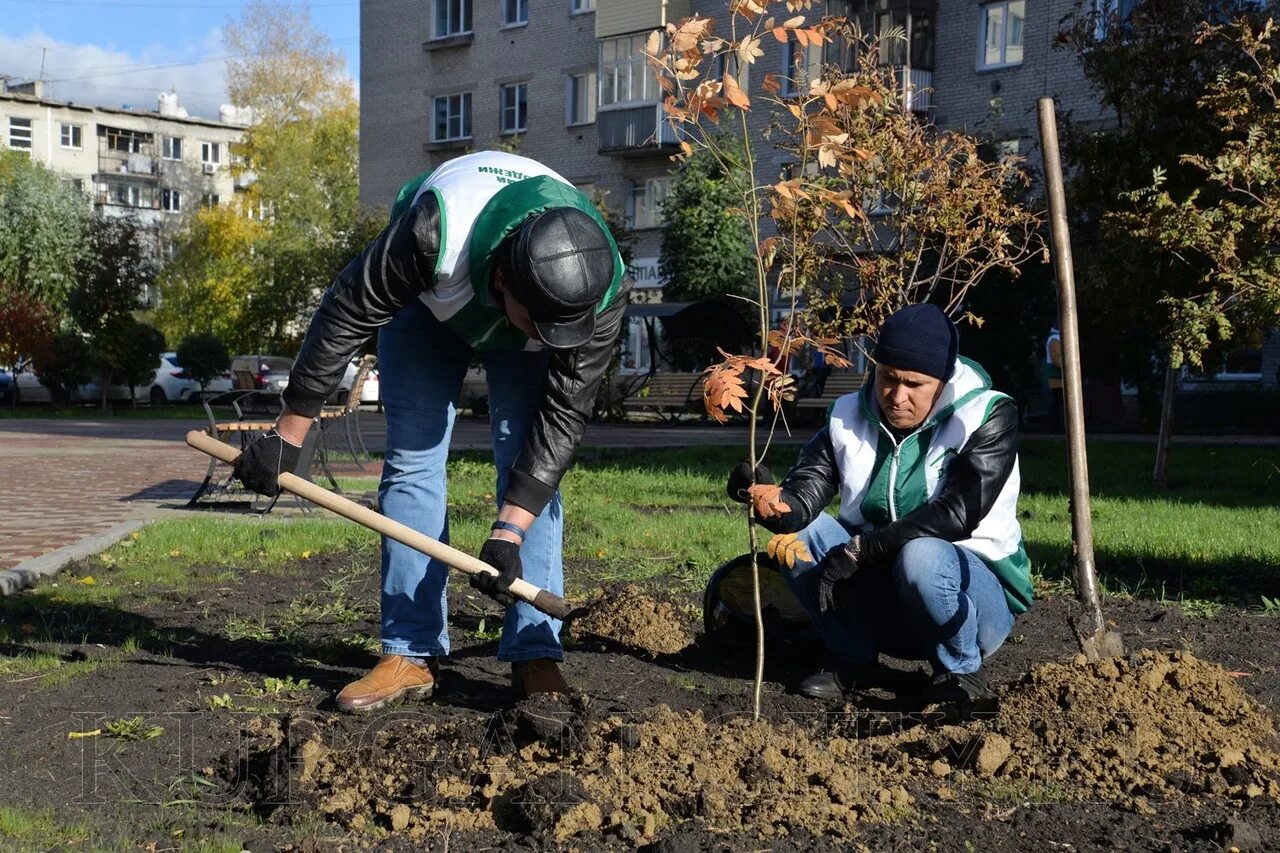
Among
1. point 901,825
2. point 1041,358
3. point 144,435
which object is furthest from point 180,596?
point 1041,358

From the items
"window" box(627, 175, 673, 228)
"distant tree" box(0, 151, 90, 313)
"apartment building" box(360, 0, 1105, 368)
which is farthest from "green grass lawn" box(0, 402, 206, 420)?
"window" box(627, 175, 673, 228)

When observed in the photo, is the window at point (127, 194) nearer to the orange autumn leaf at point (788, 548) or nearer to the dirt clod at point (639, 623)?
the dirt clod at point (639, 623)

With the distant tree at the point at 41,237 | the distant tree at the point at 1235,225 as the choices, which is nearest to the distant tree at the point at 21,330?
the distant tree at the point at 41,237

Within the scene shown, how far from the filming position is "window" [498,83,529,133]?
127ft

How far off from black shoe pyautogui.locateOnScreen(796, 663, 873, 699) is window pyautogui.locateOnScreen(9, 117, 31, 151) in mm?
81007

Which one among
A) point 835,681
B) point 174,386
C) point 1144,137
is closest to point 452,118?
point 174,386

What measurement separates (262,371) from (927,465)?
31.9 meters

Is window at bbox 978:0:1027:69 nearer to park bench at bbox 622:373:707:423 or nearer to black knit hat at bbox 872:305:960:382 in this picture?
park bench at bbox 622:373:707:423

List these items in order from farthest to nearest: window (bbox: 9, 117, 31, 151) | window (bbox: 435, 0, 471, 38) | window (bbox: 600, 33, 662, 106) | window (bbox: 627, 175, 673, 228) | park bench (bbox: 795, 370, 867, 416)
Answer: window (bbox: 9, 117, 31, 151), window (bbox: 435, 0, 471, 38), window (bbox: 627, 175, 673, 228), window (bbox: 600, 33, 662, 106), park bench (bbox: 795, 370, 867, 416)

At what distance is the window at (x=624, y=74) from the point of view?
115 ft

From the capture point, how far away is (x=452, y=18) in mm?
40438

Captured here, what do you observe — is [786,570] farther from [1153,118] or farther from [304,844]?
[1153,118]

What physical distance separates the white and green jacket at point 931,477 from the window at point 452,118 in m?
37.0

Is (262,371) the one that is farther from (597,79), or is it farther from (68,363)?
(597,79)
